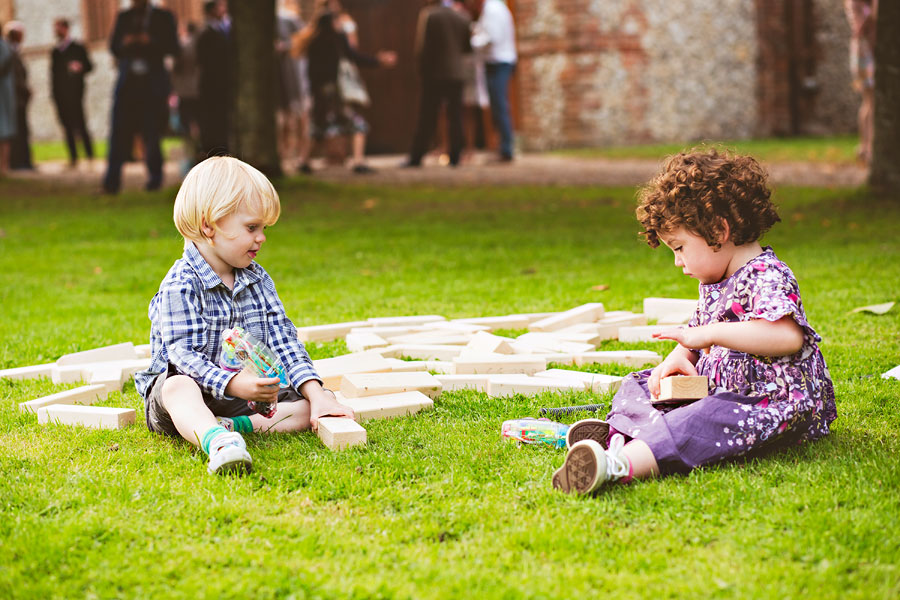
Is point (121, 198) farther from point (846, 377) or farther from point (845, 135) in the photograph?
point (845, 135)

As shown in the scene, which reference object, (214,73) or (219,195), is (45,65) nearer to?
(214,73)

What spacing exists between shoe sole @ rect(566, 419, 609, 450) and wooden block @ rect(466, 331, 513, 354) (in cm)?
130

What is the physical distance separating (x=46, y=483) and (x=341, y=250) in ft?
18.8

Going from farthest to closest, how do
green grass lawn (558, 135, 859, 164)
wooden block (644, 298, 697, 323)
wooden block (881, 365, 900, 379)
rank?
1. green grass lawn (558, 135, 859, 164)
2. wooden block (644, 298, 697, 323)
3. wooden block (881, 365, 900, 379)

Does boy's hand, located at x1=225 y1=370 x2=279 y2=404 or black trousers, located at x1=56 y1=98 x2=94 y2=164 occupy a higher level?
black trousers, located at x1=56 y1=98 x2=94 y2=164

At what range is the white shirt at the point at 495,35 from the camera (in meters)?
17.3

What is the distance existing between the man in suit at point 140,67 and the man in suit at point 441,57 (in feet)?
14.4

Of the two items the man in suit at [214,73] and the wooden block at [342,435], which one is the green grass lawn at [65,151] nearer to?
the man in suit at [214,73]

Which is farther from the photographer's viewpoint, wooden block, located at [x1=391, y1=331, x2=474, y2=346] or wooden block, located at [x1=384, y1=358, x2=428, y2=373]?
wooden block, located at [x1=391, y1=331, x2=474, y2=346]

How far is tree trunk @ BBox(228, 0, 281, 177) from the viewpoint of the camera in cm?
1220

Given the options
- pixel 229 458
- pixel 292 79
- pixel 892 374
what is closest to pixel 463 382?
pixel 229 458

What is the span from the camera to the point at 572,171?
51.9 feet

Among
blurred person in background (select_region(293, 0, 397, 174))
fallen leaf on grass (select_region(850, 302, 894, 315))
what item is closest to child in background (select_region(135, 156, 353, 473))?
fallen leaf on grass (select_region(850, 302, 894, 315))

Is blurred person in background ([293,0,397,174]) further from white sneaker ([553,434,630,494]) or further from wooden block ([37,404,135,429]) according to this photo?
white sneaker ([553,434,630,494])
